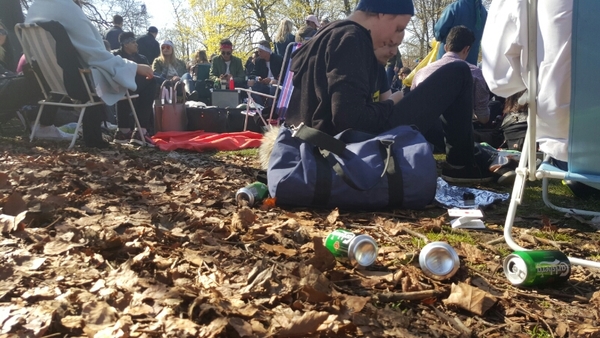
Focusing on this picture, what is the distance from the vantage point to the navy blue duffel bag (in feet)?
10.3

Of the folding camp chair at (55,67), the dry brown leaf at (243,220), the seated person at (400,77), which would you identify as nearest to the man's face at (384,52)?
the dry brown leaf at (243,220)

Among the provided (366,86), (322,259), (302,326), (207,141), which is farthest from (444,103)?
(207,141)

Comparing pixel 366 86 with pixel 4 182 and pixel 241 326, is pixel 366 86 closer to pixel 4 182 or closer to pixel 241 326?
pixel 241 326

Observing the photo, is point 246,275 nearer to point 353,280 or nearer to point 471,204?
point 353,280

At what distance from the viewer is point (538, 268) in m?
2.00

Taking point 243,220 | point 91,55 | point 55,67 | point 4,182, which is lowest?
point 243,220

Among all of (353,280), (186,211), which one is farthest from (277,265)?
(186,211)

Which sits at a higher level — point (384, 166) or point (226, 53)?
point (226, 53)

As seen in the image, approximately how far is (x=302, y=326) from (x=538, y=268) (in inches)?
39.6

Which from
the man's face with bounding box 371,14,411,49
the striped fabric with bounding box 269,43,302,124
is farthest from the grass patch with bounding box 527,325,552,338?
the striped fabric with bounding box 269,43,302,124

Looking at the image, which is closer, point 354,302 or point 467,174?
point 354,302

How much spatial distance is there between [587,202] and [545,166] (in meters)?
1.66

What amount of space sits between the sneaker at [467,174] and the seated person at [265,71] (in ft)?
22.8

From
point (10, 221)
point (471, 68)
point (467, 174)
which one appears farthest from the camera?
→ point (471, 68)
